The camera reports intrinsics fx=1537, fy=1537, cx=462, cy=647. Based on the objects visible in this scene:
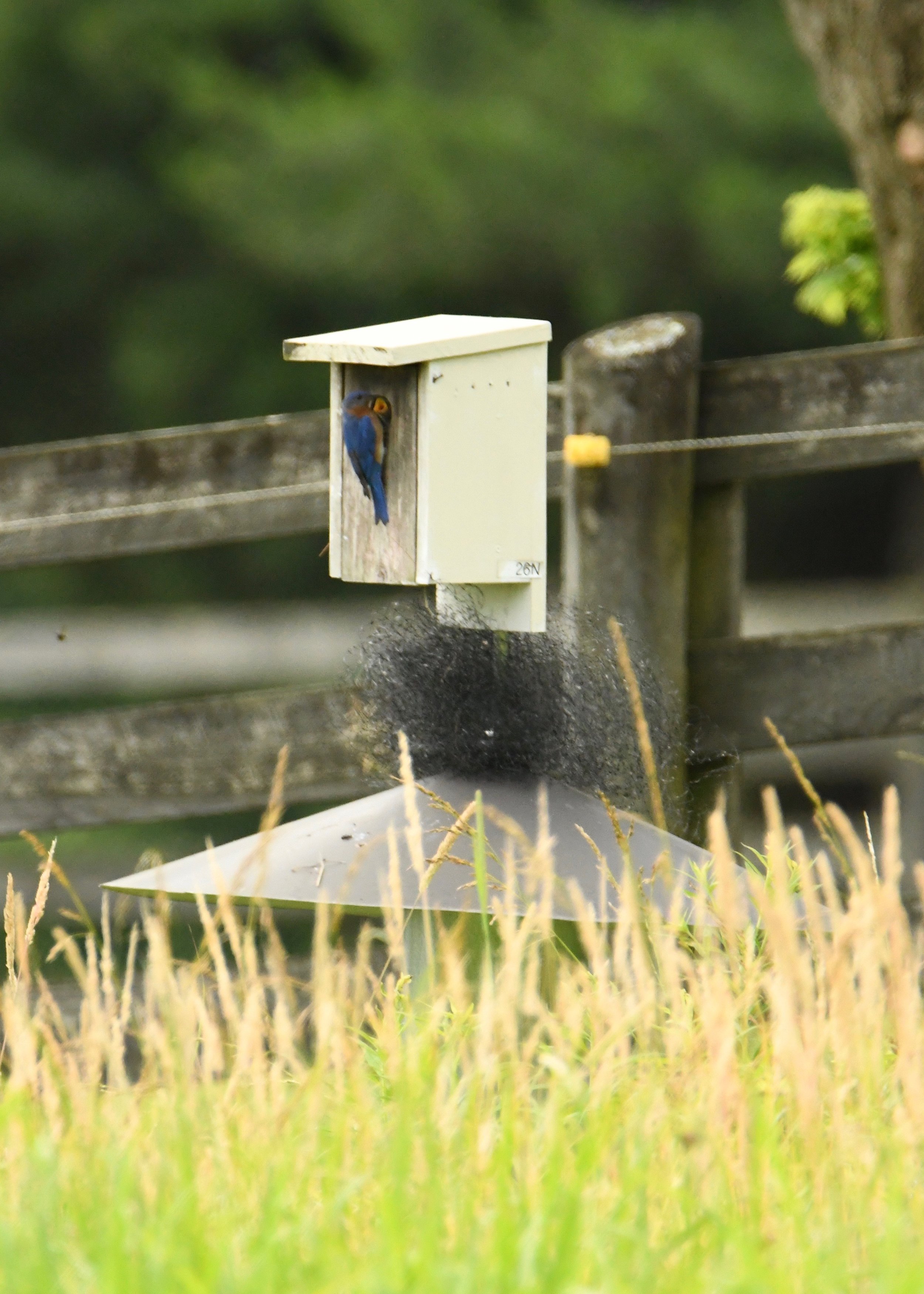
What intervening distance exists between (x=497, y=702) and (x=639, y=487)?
719 mm

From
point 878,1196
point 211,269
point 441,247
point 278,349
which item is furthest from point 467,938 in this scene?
point 211,269

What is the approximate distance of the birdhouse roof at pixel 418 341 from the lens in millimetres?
1507

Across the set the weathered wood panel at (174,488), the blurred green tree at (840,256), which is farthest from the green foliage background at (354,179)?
the weathered wood panel at (174,488)

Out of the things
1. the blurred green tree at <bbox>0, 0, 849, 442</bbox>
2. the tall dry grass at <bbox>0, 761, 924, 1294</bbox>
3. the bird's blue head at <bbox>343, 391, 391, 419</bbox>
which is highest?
the blurred green tree at <bbox>0, 0, 849, 442</bbox>

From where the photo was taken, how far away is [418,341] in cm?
152

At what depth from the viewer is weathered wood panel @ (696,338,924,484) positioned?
224 cm

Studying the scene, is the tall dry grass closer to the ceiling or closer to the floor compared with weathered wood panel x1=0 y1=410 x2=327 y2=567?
closer to the floor

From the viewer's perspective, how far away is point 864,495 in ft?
27.0

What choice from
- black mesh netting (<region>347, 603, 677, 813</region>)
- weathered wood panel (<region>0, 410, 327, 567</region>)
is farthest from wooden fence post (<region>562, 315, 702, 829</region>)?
black mesh netting (<region>347, 603, 677, 813</region>)

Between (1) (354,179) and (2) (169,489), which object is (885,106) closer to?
(2) (169,489)

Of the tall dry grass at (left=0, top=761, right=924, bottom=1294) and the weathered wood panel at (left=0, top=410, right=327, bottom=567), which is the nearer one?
the tall dry grass at (left=0, top=761, right=924, bottom=1294)

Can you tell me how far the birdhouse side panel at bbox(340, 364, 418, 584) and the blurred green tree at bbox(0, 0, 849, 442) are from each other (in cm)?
515

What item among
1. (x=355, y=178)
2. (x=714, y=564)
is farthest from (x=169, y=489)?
(x=355, y=178)

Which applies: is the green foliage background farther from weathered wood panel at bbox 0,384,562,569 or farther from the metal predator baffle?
the metal predator baffle
